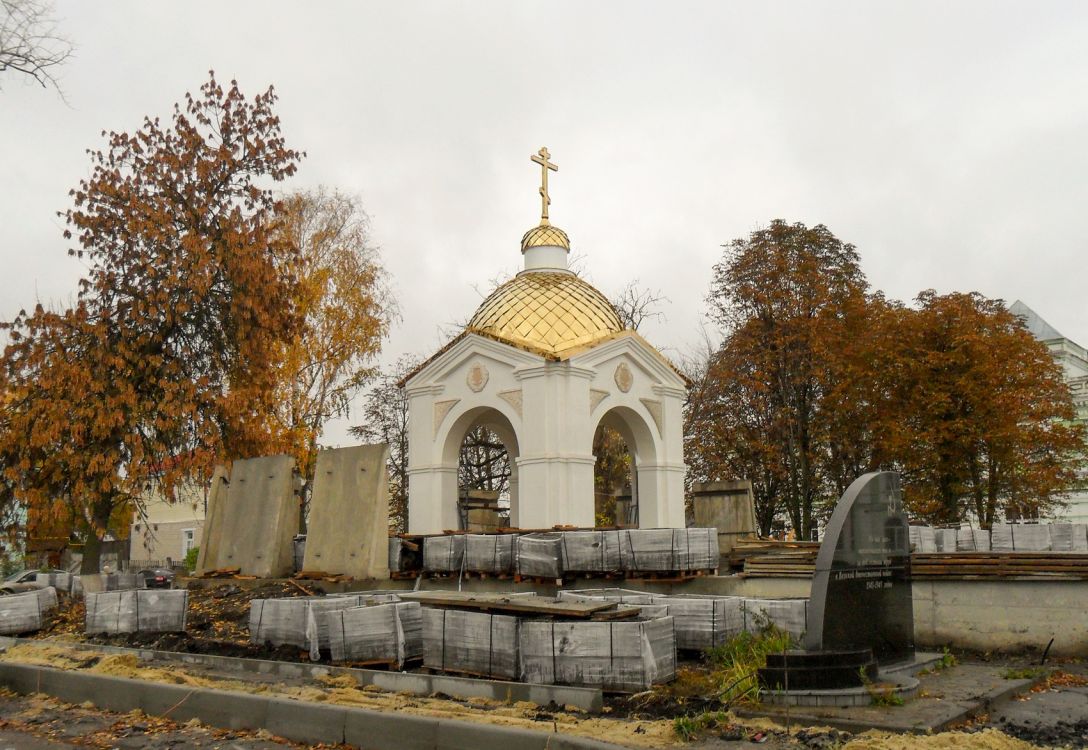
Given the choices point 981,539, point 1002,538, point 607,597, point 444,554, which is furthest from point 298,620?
point 981,539

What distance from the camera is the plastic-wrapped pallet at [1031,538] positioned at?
20562mm

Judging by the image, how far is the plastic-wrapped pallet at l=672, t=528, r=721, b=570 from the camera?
543 inches

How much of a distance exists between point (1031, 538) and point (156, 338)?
18.9 metres

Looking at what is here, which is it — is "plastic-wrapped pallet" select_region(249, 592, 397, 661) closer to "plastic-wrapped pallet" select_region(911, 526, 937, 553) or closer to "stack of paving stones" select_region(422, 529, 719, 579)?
"stack of paving stones" select_region(422, 529, 719, 579)

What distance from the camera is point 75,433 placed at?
1827 centimetres

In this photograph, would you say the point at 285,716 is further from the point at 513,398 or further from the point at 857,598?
the point at 513,398

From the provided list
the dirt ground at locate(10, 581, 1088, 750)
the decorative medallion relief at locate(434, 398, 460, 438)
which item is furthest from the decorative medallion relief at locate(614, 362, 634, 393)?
the dirt ground at locate(10, 581, 1088, 750)

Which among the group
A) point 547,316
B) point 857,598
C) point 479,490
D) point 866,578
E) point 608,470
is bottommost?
point 857,598

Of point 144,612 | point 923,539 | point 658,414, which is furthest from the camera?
point 658,414

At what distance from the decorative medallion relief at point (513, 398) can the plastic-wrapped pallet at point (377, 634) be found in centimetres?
1095

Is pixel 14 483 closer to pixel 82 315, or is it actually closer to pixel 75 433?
pixel 75 433

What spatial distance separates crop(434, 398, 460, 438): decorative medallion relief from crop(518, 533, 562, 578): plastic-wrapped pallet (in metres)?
7.99

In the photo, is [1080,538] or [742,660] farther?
[1080,538]

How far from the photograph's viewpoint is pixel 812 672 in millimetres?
7852
